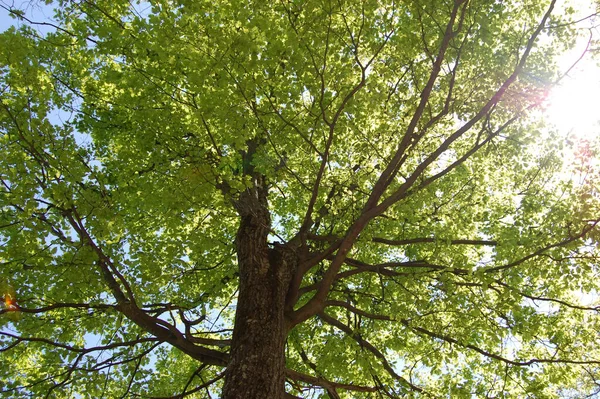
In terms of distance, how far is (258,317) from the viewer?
207 inches

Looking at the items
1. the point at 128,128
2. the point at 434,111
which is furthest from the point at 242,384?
the point at 128,128

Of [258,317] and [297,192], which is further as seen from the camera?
[297,192]

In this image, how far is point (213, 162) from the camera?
6727 mm

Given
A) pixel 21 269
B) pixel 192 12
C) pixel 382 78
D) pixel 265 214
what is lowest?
pixel 21 269

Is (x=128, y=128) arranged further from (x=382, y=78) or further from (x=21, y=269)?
(x=382, y=78)

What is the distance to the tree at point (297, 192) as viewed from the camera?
528 cm

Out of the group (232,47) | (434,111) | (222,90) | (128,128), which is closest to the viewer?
(232,47)

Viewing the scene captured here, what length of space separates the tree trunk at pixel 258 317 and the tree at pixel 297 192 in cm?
3

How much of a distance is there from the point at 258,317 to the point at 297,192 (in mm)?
3835

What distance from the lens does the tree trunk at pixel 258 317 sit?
14.8ft

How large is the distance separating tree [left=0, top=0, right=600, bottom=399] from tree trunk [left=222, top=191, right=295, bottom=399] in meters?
0.03

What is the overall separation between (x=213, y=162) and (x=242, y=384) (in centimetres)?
350

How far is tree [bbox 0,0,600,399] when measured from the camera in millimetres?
5277

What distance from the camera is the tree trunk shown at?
4520 millimetres
